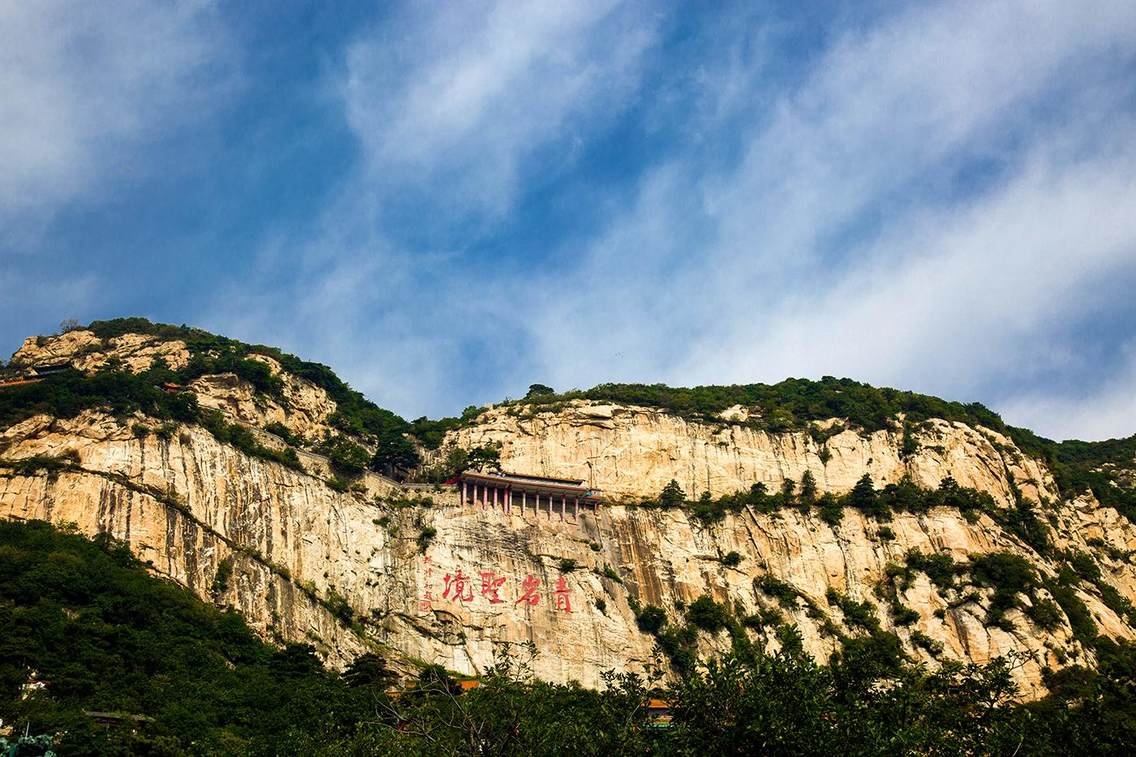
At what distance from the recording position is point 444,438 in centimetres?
6072

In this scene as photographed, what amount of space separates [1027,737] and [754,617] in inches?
1174

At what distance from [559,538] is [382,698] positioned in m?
18.1

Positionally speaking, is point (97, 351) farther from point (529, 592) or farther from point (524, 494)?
point (529, 592)

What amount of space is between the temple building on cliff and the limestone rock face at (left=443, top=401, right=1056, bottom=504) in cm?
275

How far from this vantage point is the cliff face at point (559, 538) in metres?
43.5

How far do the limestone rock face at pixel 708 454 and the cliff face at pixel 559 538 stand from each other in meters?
0.12

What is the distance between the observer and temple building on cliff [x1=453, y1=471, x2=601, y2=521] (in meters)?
52.6

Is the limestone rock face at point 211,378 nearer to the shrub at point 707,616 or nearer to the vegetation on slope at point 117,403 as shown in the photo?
the vegetation on slope at point 117,403

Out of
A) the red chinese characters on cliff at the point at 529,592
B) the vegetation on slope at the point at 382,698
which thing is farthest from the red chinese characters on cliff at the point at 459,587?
the vegetation on slope at the point at 382,698

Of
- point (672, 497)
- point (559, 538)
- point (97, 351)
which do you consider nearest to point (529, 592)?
point (559, 538)

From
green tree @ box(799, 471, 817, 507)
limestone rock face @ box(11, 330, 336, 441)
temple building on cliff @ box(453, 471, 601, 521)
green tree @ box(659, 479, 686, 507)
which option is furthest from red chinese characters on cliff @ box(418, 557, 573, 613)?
green tree @ box(799, 471, 817, 507)

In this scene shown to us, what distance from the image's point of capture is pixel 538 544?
5119cm

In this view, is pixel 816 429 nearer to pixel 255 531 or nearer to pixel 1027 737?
pixel 255 531

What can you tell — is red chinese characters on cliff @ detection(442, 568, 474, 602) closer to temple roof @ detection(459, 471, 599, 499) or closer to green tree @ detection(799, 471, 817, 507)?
temple roof @ detection(459, 471, 599, 499)
